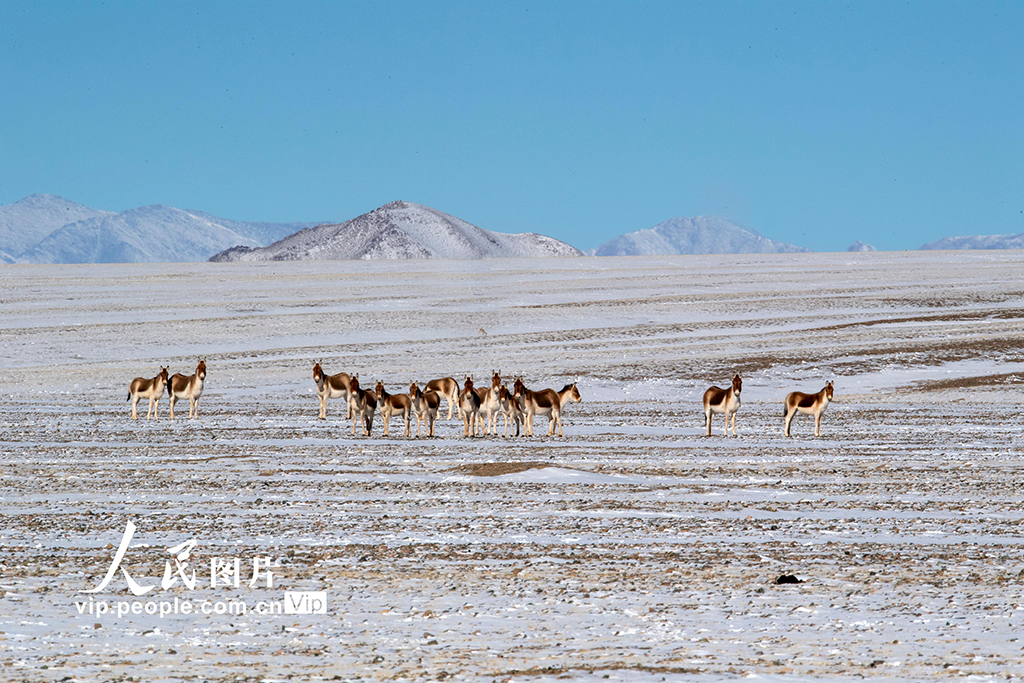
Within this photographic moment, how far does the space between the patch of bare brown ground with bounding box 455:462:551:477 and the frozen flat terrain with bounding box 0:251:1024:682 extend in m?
0.08

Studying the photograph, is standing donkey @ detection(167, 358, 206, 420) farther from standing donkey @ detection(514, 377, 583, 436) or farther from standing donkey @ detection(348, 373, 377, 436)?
standing donkey @ detection(514, 377, 583, 436)

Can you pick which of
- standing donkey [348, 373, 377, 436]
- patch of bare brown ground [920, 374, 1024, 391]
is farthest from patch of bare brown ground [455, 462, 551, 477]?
patch of bare brown ground [920, 374, 1024, 391]

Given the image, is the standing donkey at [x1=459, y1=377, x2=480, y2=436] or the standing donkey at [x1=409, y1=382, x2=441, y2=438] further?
the standing donkey at [x1=409, y1=382, x2=441, y2=438]

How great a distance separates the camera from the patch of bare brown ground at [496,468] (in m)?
16.8

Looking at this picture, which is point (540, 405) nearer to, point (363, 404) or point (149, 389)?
point (363, 404)

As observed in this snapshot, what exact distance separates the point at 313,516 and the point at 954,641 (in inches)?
295

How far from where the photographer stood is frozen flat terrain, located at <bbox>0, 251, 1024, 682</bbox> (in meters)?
7.76

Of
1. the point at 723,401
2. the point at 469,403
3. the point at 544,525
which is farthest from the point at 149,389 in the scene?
the point at 544,525

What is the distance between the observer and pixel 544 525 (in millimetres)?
12602

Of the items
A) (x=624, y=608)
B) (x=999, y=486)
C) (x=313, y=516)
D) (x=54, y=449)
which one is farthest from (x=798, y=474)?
(x=54, y=449)

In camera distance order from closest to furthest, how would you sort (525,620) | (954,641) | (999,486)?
(954,641) < (525,620) < (999,486)

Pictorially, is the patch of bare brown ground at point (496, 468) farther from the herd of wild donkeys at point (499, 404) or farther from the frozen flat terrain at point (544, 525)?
the herd of wild donkeys at point (499, 404)

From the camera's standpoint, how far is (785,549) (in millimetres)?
11094

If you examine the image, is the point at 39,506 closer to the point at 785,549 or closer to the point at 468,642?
the point at 468,642
